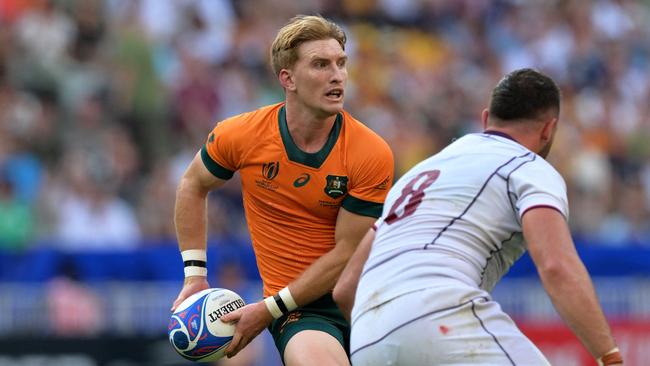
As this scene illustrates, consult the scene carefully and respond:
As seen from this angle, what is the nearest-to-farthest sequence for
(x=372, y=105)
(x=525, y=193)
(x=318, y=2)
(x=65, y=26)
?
(x=525, y=193) < (x=65, y=26) < (x=372, y=105) < (x=318, y=2)

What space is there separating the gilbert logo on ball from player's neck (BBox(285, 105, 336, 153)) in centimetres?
93

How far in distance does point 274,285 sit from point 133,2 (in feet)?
27.6

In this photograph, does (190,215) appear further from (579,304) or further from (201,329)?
(579,304)

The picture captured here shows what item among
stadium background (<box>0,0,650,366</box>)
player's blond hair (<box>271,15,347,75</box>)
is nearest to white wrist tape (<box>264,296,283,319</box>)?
player's blond hair (<box>271,15,347,75</box>)

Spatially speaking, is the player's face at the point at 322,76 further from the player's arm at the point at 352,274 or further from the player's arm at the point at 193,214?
the player's arm at the point at 352,274

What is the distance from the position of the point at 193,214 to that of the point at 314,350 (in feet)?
3.72

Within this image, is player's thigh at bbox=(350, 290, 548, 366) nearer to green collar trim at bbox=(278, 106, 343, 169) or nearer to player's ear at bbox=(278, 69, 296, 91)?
green collar trim at bbox=(278, 106, 343, 169)

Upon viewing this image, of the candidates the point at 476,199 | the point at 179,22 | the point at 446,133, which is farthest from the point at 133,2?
Result: the point at 476,199

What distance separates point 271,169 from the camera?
23.9 feet

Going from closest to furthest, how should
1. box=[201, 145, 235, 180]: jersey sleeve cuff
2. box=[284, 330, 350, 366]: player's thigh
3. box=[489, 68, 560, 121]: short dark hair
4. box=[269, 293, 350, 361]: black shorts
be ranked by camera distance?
1. box=[489, 68, 560, 121]: short dark hair
2. box=[284, 330, 350, 366]: player's thigh
3. box=[269, 293, 350, 361]: black shorts
4. box=[201, 145, 235, 180]: jersey sleeve cuff

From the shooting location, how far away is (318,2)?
56.2ft

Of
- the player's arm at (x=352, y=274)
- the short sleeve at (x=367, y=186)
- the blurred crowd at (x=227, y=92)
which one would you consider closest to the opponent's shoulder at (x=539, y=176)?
the player's arm at (x=352, y=274)

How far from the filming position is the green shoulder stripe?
716 centimetres

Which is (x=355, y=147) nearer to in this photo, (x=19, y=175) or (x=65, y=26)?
(x=19, y=175)
